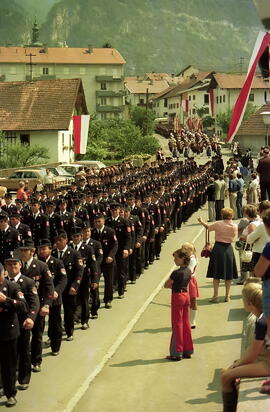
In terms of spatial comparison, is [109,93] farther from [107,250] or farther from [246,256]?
[246,256]

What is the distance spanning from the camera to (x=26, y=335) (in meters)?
8.75

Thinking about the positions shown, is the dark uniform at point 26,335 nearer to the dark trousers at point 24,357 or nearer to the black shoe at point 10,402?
the dark trousers at point 24,357

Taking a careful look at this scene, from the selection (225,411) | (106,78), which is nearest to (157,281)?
(225,411)

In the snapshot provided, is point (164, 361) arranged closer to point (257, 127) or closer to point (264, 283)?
point (264, 283)

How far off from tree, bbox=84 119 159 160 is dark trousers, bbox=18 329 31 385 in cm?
4252

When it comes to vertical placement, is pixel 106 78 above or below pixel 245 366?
above

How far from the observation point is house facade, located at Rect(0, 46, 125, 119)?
116375 millimetres

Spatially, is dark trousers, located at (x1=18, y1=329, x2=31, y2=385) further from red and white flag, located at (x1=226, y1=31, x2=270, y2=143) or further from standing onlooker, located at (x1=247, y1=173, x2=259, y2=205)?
standing onlooker, located at (x1=247, y1=173, x2=259, y2=205)

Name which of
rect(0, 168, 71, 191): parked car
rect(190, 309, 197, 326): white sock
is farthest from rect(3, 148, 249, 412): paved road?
rect(0, 168, 71, 191): parked car

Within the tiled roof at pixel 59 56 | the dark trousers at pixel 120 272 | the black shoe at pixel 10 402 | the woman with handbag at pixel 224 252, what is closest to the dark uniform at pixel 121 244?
the dark trousers at pixel 120 272

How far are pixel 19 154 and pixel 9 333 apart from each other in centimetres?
3520

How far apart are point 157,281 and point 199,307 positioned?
2.94 metres

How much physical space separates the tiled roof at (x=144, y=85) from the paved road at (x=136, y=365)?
134m

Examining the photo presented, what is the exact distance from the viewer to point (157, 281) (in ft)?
50.1
